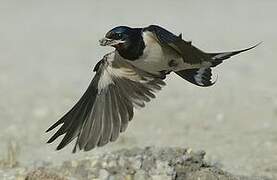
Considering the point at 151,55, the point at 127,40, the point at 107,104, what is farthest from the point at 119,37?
the point at 107,104

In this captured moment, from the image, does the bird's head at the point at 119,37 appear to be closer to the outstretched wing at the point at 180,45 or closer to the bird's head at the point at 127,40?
the bird's head at the point at 127,40

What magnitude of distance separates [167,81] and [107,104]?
528cm

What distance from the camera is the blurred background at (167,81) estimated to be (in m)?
7.69

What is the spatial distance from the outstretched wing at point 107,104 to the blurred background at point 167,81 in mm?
1310

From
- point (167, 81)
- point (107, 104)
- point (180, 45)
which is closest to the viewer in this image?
point (180, 45)

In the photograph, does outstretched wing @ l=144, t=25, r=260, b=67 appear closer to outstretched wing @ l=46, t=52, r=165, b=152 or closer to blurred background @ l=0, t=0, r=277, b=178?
outstretched wing @ l=46, t=52, r=165, b=152

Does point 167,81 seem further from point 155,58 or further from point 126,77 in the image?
point 155,58

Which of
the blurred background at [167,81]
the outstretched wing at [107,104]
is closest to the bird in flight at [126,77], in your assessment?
the outstretched wing at [107,104]

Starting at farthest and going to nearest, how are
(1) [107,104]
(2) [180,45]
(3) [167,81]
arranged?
1. (3) [167,81]
2. (1) [107,104]
3. (2) [180,45]

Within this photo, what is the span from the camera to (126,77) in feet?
17.3

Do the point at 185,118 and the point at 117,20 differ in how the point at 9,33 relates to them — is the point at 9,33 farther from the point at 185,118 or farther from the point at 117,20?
the point at 185,118

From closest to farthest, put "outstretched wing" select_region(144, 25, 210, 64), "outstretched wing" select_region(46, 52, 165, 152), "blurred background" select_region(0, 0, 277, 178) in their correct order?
"outstretched wing" select_region(144, 25, 210, 64), "outstretched wing" select_region(46, 52, 165, 152), "blurred background" select_region(0, 0, 277, 178)

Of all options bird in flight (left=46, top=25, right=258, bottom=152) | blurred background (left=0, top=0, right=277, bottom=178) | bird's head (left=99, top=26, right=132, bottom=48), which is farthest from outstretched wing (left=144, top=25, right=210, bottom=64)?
blurred background (left=0, top=0, right=277, bottom=178)

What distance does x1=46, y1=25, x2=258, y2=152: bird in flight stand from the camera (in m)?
4.94
